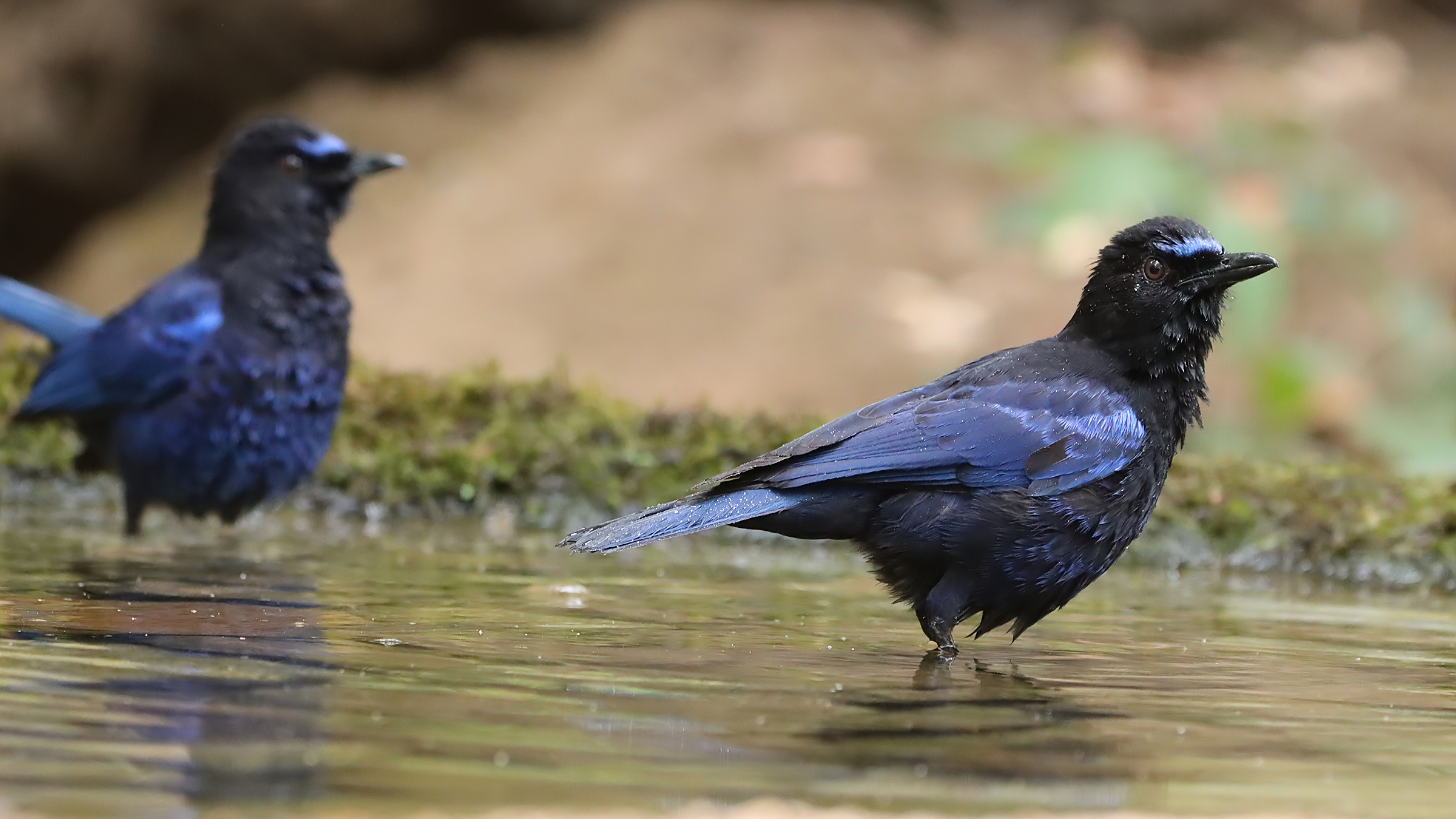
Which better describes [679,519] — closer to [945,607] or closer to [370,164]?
[945,607]

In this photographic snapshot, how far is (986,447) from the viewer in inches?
171

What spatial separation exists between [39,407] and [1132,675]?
4.26 meters

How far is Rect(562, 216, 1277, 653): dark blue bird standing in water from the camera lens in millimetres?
4207

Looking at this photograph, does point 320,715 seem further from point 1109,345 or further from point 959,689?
point 1109,345

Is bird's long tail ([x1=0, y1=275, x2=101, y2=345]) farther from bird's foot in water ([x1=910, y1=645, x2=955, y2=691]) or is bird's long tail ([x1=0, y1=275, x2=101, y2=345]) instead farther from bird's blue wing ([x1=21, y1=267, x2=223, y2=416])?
bird's foot in water ([x1=910, y1=645, x2=955, y2=691])

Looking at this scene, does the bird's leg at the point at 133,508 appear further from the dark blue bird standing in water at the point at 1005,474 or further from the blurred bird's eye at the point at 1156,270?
the blurred bird's eye at the point at 1156,270

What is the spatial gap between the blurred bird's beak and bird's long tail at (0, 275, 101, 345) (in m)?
1.22

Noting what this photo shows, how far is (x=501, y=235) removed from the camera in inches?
500

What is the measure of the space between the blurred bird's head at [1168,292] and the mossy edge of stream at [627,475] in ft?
4.54

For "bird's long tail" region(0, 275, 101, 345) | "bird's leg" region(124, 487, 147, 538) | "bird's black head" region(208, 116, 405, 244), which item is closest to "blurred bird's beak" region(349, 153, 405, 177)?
"bird's black head" region(208, 116, 405, 244)

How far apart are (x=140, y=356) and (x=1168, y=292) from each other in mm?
3632

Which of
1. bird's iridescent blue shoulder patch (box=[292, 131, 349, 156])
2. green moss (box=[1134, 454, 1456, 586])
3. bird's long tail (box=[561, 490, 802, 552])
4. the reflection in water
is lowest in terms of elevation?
the reflection in water

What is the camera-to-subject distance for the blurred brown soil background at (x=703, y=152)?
11562mm

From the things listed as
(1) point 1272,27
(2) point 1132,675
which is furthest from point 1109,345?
(1) point 1272,27
